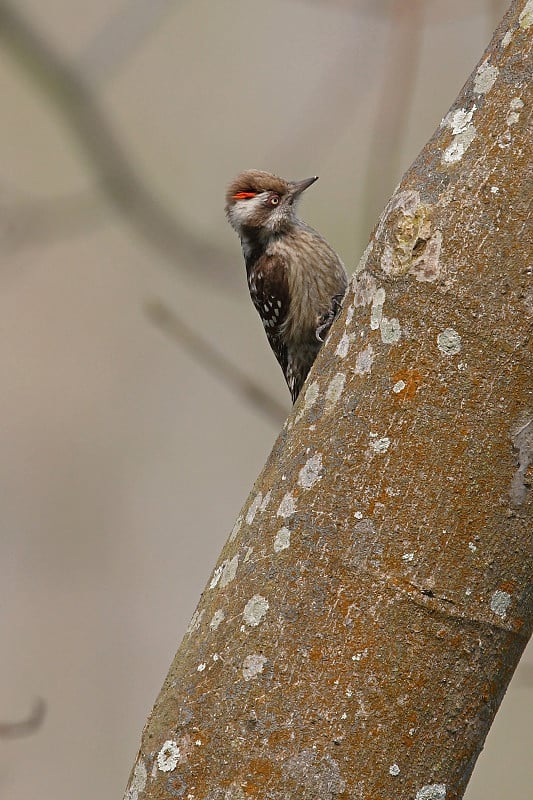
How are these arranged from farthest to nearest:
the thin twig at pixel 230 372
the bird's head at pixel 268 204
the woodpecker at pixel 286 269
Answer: the bird's head at pixel 268 204 → the woodpecker at pixel 286 269 → the thin twig at pixel 230 372

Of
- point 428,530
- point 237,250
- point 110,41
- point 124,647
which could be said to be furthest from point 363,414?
point 124,647

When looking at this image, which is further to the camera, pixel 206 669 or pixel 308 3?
pixel 308 3

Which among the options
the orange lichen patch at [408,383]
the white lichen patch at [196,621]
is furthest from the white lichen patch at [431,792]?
the orange lichen patch at [408,383]

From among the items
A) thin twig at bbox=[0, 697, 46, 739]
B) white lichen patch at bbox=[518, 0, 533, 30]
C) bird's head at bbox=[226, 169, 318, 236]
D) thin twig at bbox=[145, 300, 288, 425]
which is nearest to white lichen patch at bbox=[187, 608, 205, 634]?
white lichen patch at bbox=[518, 0, 533, 30]

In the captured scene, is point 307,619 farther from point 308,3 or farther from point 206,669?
point 308,3

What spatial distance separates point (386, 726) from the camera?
1.41 meters

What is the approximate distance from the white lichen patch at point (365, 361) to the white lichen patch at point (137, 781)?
2.35 ft

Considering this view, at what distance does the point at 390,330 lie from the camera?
4.97ft

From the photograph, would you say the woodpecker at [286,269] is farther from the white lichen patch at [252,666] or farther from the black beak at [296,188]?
the white lichen patch at [252,666]

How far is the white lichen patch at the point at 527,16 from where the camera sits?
5.10 feet

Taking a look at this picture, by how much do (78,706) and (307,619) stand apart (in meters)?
5.04

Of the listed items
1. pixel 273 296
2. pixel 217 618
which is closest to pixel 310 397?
pixel 217 618

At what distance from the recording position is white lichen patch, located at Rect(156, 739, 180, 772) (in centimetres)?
153

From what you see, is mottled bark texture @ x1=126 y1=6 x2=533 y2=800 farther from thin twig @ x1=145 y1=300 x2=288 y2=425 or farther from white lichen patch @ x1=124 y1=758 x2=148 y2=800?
thin twig @ x1=145 y1=300 x2=288 y2=425
